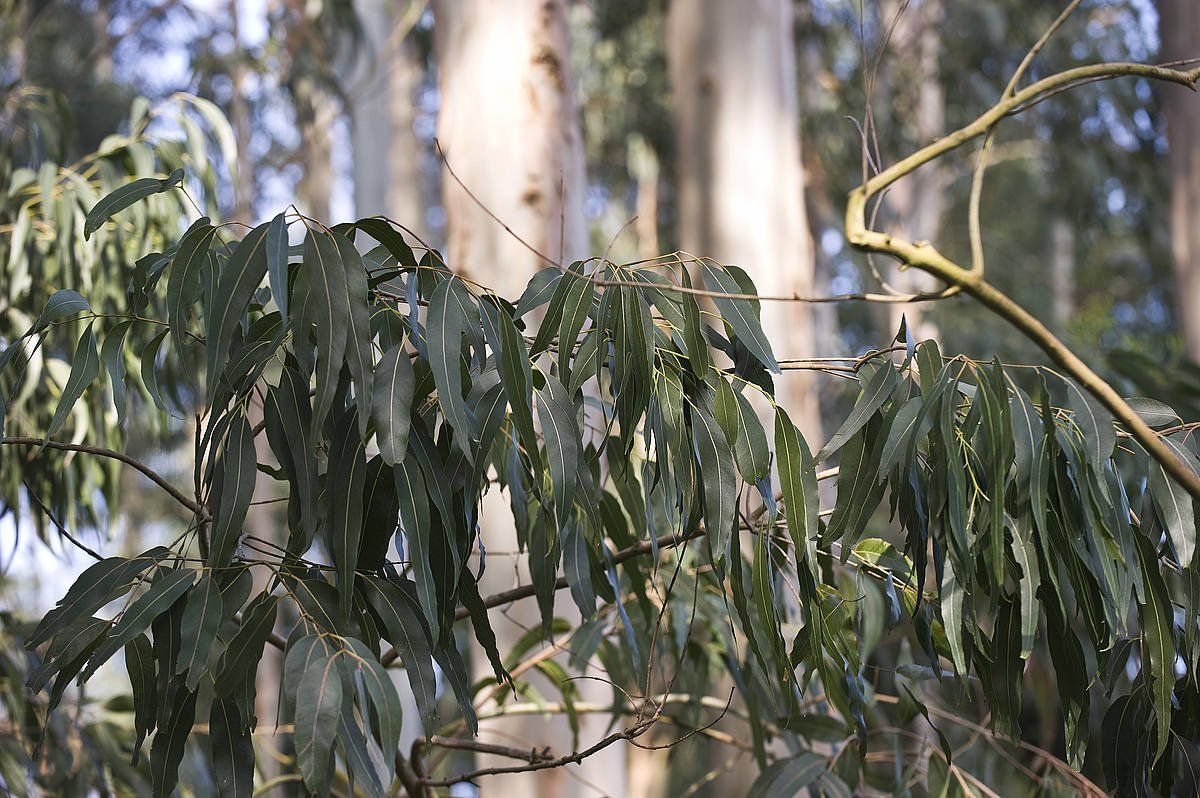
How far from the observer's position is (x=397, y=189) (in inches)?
254

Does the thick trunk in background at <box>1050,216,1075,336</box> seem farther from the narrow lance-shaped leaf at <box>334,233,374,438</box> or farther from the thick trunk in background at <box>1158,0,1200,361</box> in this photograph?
the narrow lance-shaped leaf at <box>334,233,374,438</box>

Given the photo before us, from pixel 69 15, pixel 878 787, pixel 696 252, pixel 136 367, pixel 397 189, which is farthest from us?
pixel 69 15

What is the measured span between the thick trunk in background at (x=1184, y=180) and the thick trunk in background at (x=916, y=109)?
2.51m

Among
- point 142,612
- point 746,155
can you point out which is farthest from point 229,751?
point 746,155

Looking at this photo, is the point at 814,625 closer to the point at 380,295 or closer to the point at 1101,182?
the point at 380,295

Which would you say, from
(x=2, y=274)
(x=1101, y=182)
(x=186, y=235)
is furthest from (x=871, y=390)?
(x=1101, y=182)

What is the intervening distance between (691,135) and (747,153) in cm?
19

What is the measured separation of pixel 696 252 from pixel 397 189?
425 cm

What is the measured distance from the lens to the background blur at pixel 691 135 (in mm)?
2035

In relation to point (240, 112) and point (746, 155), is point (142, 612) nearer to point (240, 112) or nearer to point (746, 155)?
point (746, 155)

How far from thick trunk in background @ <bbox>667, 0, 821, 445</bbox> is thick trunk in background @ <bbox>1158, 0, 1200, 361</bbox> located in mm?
1417

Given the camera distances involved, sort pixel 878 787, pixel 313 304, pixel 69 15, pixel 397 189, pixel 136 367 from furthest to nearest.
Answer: pixel 69 15, pixel 397 189, pixel 878 787, pixel 136 367, pixel 313 304

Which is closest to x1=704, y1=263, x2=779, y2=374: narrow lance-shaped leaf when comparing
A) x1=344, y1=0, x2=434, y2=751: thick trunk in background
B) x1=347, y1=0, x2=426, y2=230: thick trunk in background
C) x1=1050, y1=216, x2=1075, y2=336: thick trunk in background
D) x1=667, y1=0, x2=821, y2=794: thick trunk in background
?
x1=667, y1=0, x2=821, y2=794: thick trunk in background

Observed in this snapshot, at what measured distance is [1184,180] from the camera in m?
3.50
